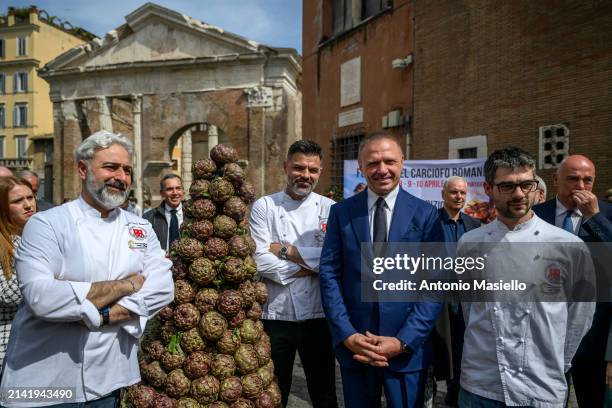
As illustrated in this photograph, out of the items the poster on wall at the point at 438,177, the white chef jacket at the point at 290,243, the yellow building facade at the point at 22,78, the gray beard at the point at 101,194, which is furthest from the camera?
the yellow building facade at the point at 22,78

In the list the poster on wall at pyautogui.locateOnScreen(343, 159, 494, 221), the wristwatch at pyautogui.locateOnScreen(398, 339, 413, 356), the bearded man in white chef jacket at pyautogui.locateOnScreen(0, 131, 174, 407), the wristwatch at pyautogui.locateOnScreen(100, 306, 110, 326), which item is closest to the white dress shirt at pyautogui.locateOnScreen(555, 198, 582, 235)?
the wristwatch at pyautogui.locateOnScreen(398, 339, 413, 356)

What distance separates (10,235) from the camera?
9.34 ft

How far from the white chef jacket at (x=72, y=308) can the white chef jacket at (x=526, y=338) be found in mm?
1698

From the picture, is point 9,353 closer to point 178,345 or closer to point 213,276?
point 178,345

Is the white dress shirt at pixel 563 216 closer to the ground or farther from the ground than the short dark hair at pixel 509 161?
closer to the ground

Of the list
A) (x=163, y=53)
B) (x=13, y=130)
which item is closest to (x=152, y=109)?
(x=163, y=53)

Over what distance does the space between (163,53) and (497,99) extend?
16.9 metres

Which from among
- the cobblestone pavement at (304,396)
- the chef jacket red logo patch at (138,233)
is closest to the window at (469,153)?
the cobblestone pavement at (304,396)

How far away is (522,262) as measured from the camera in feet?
7.87

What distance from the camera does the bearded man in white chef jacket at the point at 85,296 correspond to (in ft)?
6.94

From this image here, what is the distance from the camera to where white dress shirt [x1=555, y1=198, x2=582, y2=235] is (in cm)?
324

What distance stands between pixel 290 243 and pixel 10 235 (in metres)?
1.79

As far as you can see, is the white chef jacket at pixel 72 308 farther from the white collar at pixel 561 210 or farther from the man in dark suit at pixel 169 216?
the man in dark suit at pixel 169 216

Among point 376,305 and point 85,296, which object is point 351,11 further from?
point 85,296
